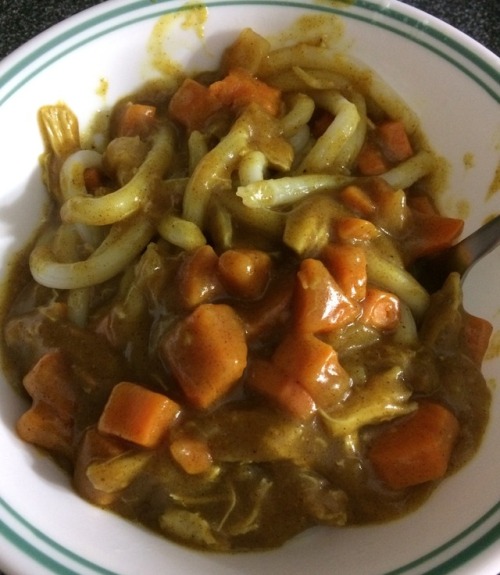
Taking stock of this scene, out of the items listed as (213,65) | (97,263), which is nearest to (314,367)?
(97,263)

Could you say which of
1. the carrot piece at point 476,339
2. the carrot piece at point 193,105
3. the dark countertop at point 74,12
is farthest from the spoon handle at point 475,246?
the dark countertop at point 74,12

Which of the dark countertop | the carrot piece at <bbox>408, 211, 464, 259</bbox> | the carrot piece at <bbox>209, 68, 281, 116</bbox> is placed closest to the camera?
the carrot piece at <bbox>408, 211, 464, 259</bbox>

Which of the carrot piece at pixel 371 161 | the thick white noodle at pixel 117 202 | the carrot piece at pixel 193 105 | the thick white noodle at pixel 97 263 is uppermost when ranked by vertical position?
the carrot piece at pixel 371 161

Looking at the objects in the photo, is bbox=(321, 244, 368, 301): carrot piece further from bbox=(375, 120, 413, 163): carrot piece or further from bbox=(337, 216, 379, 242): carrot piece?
bbox=(375, 120, 413, 163): carrot piece

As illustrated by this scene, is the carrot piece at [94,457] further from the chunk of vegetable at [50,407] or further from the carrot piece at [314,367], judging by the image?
the carrot piece at [314,367]

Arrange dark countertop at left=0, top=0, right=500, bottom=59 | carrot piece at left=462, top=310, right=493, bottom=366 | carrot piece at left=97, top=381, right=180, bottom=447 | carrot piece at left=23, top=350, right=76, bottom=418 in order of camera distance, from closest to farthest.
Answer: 1. carrot piece at left=97, top=381, right=180, bottom=447
2. carrot piece at left=23, top=350, right=76, bottom=418
3. carrot piece at left=462, top=310, right=493, bottom=366
4. dark countertop at left=0, top=0, right=500, bottom=59

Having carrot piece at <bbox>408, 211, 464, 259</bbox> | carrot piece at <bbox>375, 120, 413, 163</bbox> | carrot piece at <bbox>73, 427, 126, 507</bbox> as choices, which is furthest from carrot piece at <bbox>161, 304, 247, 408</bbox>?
carrot piece at <bbox>375, 120, 413, 163</bbox>

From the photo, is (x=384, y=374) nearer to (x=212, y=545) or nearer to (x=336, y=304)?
(x=336, y=304)
